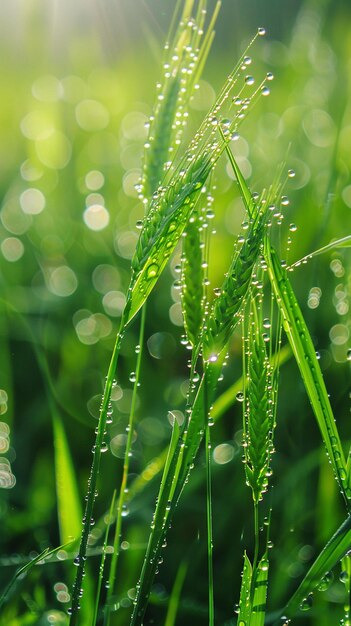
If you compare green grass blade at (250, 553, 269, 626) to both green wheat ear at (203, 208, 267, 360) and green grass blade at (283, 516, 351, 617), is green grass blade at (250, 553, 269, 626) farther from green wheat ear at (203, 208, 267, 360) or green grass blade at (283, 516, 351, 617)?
green wheat ear at (203, 208, 267, 360)

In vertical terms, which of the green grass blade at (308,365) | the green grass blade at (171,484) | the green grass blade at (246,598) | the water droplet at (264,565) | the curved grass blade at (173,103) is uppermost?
the curved grass blade at (173,103)

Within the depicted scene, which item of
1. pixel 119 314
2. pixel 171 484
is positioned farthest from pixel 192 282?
pixel 119 314

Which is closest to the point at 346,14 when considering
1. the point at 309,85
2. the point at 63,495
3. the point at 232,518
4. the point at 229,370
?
the point at 309,85

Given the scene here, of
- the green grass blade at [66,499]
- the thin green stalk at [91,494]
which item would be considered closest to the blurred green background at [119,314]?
the green grass blade at [66,499]

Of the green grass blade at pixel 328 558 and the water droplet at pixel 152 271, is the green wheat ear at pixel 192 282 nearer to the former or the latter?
the water droplet at pixel 152 271

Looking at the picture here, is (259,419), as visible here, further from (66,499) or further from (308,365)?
Result: (66,499)
